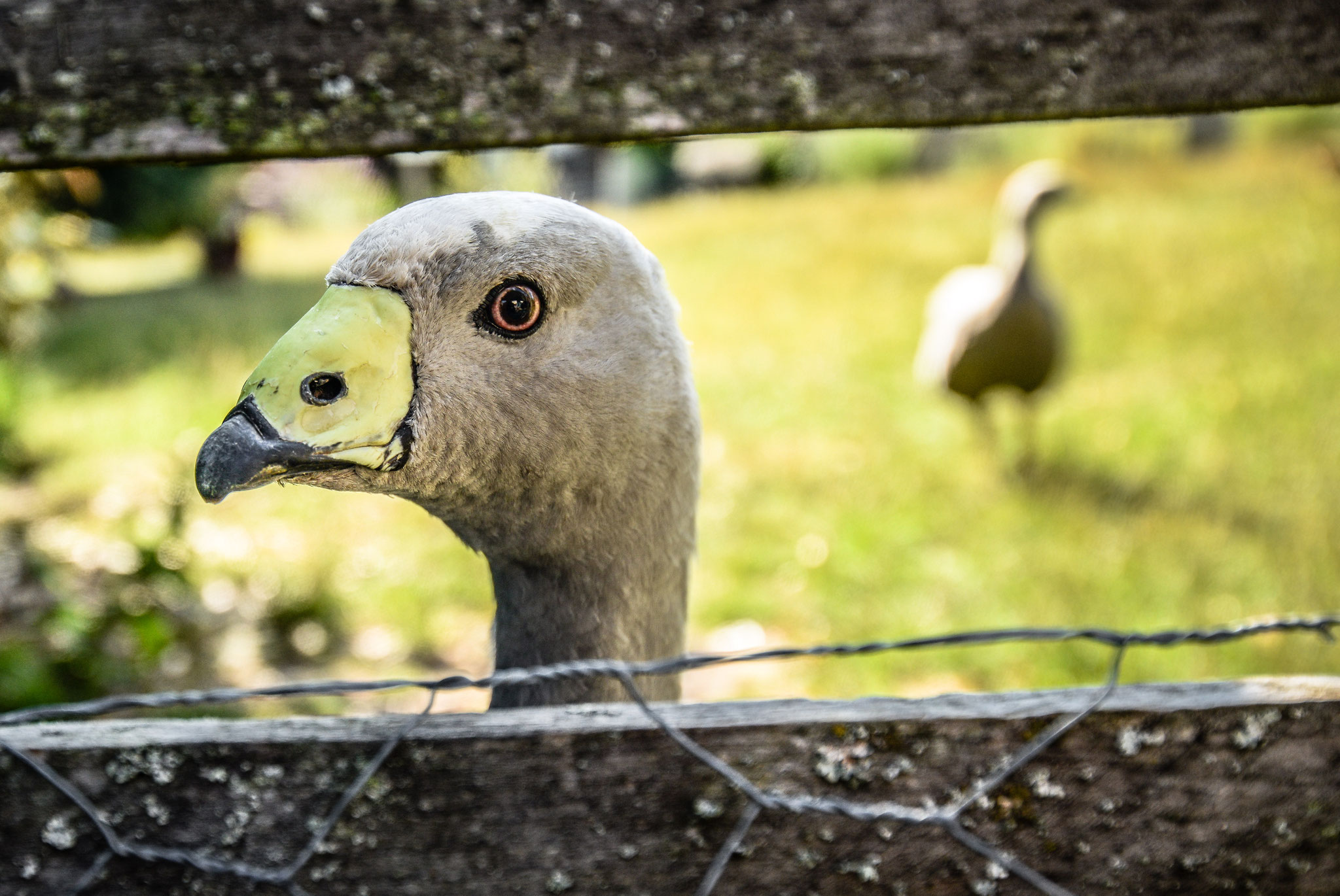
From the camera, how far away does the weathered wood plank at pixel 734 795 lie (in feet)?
2.94

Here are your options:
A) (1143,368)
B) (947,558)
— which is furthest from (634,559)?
(1143,368)

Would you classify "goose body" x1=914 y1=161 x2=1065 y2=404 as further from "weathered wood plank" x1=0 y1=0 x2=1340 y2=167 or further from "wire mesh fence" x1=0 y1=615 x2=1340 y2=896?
"wire mesh fence" x1=0 y1=615 x2=1340 y2=896

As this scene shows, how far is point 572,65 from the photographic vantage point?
3.23ft

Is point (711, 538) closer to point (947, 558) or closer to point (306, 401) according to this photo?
point (947, 558)

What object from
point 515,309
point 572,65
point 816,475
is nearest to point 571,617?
point 515,309

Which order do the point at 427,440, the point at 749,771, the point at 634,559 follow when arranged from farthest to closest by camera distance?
1. the point at 634,559
2. the point at 427,440
3. the point at 749,771

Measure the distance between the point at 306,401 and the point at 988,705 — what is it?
2.57 feet

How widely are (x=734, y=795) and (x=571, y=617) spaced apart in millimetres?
569

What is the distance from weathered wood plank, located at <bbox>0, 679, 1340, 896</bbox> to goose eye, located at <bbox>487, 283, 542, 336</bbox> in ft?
1.72

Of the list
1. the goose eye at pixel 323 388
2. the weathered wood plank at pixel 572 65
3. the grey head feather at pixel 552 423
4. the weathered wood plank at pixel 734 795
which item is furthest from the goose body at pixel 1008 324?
the goose eye at pixel 323 388

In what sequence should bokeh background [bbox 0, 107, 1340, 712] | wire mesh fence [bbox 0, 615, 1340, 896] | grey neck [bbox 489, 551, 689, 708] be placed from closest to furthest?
wire mesh fence [bbox 0, 615, 1340, 896] < grey neck [bbox 489, 551, 689, 708] < bokeh background [bbox 0, 107, 1340, 712]

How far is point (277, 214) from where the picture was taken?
50.3 feet

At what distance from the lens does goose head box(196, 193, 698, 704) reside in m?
1.07

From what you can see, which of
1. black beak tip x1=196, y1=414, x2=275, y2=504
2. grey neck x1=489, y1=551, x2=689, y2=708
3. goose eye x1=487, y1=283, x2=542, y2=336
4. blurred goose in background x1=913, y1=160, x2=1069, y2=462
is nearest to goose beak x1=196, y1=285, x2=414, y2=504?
black beak tip x1=196, y1=414, x2=275, y2=504
